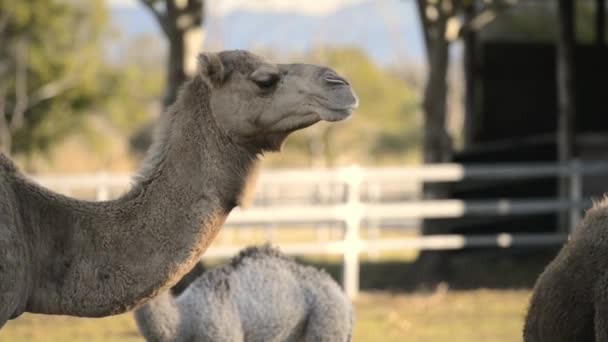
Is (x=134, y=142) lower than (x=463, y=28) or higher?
lower

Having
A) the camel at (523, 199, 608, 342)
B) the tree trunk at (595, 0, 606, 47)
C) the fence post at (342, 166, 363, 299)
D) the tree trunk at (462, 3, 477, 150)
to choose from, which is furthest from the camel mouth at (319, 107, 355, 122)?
the tree trunk at (595, 0, 606, 47)

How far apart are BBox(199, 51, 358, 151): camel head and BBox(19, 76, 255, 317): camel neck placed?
0.09 m

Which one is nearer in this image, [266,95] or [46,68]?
[266,95]

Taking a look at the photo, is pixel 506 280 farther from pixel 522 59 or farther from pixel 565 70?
pixel 522 59

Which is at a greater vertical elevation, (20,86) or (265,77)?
(265,77)

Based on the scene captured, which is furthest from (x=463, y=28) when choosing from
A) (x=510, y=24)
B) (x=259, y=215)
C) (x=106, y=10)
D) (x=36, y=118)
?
(x=106, y=10)

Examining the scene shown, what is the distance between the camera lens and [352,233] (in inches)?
515

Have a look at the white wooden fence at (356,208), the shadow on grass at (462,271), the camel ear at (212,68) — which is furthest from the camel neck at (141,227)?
the shadow on grass at (462,271)

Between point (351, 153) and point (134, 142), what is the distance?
12998 millimetres

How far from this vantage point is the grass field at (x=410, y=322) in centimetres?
1039

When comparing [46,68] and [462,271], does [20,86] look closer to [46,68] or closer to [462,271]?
[46,68]

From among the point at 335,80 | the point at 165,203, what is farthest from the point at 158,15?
the point at 335,80

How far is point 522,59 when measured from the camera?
17.6m

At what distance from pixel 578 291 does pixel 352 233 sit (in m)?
7.80
